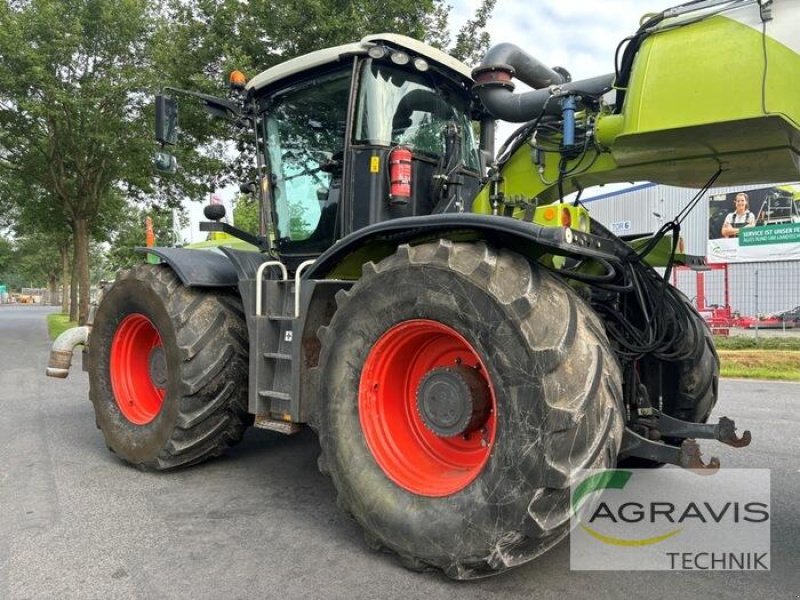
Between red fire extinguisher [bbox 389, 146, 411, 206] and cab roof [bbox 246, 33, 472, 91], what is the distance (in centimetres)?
66

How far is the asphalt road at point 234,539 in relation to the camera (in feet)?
9.30

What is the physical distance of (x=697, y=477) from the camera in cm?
429

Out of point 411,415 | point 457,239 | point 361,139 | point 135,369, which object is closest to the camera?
point 457,239

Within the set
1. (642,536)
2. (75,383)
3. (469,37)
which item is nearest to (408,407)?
(642,536)

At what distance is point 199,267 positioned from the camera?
457 centimetres

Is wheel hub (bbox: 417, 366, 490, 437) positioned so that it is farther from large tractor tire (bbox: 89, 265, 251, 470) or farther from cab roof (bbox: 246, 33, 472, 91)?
cab roof (bbox: 246, 33, 472, 91)

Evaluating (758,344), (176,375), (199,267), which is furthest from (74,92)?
(758,344)

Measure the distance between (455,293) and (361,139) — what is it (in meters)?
1.56

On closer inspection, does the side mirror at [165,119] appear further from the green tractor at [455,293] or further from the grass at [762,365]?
the grass at [762,365]

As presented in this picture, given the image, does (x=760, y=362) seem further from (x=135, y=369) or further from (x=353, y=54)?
(x=135, y=369)

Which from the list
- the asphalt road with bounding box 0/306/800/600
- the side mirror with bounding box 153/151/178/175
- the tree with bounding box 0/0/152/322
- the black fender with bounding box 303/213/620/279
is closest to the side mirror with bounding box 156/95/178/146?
the side mirror with bounding box 153/151/178/175

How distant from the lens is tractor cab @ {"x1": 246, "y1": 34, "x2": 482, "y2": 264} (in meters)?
4.01

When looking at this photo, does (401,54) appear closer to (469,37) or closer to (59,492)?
(59,492)

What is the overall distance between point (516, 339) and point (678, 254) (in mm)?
2203
